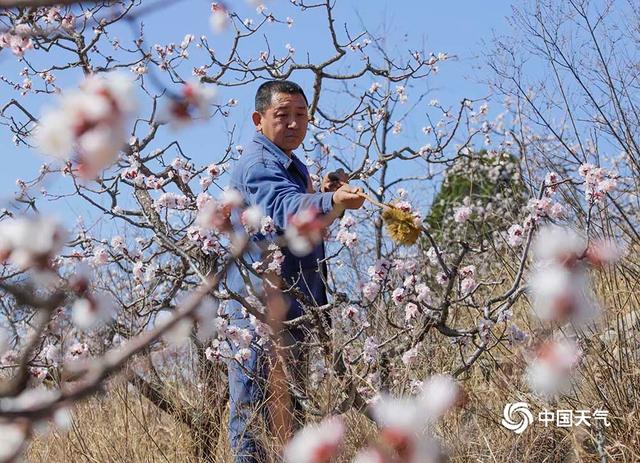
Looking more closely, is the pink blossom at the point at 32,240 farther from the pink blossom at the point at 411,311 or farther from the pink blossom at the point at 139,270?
the pink blossom at the point at 139,270

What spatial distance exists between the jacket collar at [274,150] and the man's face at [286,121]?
0.09ft

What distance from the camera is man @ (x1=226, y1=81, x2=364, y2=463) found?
2.85 m

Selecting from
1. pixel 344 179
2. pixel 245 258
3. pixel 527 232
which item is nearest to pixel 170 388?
pixel 245 258

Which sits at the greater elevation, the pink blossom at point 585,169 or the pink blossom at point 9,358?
the pink blossom at point 9,358

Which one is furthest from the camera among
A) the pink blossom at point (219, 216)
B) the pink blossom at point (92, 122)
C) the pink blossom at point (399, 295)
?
the pink blossom at point (399, 295)

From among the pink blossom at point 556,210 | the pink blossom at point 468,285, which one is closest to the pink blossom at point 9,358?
the pink blossom at point 468,285

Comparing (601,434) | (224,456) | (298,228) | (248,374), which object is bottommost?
(601,434)

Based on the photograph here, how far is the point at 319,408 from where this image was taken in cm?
286

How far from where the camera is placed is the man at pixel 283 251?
2.85 meters

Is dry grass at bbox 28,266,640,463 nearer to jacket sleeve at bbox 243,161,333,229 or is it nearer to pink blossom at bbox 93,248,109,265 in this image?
jacket sleeve at bbox 243,161,333,229

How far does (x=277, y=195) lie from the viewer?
9.20 ft

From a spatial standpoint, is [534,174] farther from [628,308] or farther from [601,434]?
[601,434]

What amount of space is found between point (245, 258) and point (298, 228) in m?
1.28

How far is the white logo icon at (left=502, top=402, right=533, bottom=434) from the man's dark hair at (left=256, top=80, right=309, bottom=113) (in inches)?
50.3
